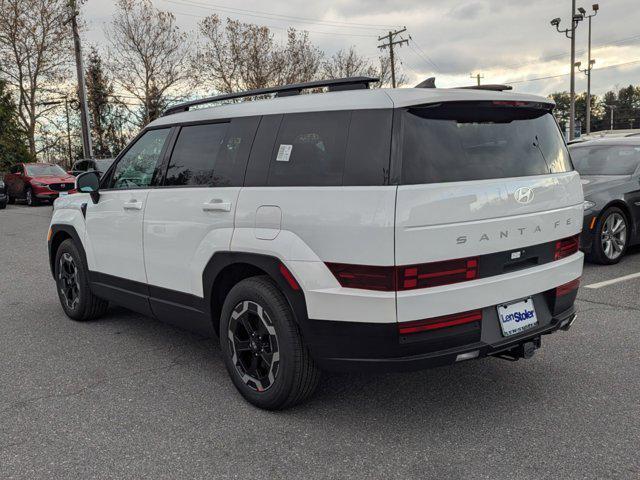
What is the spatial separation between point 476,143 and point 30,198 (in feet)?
77.2

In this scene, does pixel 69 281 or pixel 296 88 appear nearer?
pixel 296 88

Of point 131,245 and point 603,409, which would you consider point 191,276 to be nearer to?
point 131,245

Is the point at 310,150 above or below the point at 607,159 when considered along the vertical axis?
above

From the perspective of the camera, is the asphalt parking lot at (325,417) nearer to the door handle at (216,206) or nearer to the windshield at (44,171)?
the door handle at (216,206)

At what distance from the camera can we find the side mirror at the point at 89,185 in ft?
15.5

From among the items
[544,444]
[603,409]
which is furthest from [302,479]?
[603,409]

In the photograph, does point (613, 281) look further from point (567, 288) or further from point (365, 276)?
point (365, 276)

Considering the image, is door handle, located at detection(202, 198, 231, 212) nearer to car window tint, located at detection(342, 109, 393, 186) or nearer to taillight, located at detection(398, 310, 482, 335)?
car window tint, located at detection(342, 109, 393, 186)

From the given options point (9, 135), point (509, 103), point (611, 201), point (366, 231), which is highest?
point (9, 135)

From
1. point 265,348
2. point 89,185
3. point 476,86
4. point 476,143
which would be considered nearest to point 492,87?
point 476,86

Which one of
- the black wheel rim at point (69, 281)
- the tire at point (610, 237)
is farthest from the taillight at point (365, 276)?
the tire at point (610, 237)

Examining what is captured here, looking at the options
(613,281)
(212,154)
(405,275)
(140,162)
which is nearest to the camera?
(405,275)

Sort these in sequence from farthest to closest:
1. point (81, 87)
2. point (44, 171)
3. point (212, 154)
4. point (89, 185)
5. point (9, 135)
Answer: point (9, 135), point (81, 87), point (44, 171), point (89, 185), point (212, 154)

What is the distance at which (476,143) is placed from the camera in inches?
120
